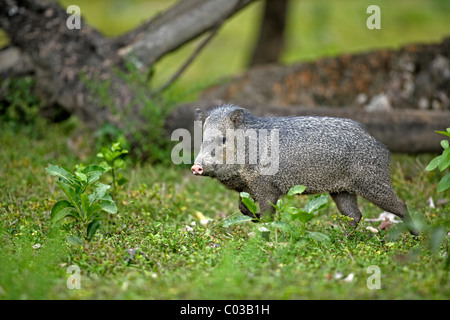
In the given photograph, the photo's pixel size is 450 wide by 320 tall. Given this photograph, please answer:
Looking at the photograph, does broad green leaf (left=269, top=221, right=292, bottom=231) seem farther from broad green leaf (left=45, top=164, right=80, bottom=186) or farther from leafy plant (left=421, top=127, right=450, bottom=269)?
broad green leaf (left=45, top=164, right=80, bottom=186)

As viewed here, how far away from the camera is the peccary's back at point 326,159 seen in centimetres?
462

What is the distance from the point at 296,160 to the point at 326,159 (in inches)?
9.7

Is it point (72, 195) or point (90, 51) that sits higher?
point (90, 51)

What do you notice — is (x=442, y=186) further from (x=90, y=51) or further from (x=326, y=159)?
(x=90, y=51)

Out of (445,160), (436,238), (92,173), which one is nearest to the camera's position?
(436,238)

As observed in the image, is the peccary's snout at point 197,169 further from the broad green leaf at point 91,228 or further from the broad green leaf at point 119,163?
the broad green leaf at point 119,163

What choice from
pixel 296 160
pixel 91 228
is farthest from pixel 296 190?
pixel 91 228

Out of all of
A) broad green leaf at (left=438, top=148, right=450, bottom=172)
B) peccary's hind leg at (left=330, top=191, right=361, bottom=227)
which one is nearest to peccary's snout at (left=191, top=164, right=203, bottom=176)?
peccary's hind leg at (left=330, top=191, right=361, bottom=227)

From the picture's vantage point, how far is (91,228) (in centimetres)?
429

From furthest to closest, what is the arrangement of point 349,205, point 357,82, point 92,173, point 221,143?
1. point 357,82
2. point 349,205
3. point 221,143
4. point 92,173

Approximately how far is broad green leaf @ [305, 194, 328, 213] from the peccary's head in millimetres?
674

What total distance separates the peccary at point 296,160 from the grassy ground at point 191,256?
1.09 ft

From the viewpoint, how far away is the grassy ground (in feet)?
11.5
